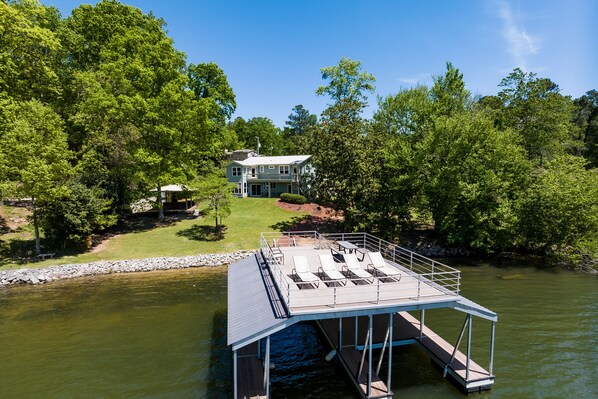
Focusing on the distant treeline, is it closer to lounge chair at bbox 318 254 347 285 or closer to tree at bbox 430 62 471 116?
tree at bbox 430 62 471 116

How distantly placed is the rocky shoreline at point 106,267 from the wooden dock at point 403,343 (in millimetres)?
15492

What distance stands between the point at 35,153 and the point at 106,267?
1054 centimetres

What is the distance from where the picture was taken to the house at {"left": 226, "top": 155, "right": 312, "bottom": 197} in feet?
170

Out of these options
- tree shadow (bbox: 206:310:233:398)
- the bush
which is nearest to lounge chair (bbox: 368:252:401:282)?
tree shadow (bbox: 206:310:233:398)

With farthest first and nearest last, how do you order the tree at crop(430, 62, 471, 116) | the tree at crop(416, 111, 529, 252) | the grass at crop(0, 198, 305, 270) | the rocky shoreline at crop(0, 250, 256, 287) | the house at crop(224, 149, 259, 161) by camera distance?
the house at crop(224, 149, 259, 161) → the tree at crop(430, 62, 471, 116) → the tree at crop(416, 111, 529, 252) → the grass at crop(0, 198, 305, 270) → the rocky shoreline at crop(0, 250, 256, 287)

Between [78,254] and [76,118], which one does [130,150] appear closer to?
[76,118]

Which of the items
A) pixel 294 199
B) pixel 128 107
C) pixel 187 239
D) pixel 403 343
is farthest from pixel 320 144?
pixel 403 343

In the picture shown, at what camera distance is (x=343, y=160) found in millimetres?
33406

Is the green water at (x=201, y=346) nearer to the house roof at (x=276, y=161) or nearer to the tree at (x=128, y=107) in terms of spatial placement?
the tree at (x=128, y=107)

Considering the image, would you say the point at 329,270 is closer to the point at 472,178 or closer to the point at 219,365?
the point at 219,365

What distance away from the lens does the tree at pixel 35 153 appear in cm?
2523

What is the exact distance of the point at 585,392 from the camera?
12.0 metres

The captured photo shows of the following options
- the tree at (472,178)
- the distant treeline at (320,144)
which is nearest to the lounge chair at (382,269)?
the distant treeline at (320,144)

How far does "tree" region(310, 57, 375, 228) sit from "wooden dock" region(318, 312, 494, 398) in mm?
17423
